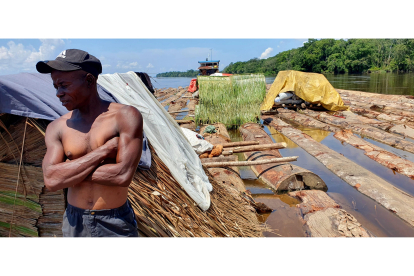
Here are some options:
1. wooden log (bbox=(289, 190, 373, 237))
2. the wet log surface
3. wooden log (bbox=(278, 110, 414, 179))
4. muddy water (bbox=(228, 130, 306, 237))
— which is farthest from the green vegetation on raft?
wooden log (bbox=(278, 110, 414, 179))

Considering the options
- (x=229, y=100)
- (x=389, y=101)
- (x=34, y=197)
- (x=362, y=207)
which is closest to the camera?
(x=34, y=197)

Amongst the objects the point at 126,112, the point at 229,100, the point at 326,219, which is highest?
the point at 126,112

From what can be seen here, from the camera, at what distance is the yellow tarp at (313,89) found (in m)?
16.8

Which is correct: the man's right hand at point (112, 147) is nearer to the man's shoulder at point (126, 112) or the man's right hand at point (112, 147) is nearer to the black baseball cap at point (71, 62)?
the man's shoulder at point (126, 112)

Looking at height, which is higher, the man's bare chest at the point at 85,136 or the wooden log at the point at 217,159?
the man's bare chest at the point at 85,136

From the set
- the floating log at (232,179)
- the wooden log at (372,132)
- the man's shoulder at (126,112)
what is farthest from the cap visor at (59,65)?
the wooden log at (372,132)

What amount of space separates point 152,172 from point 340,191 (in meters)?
4.91

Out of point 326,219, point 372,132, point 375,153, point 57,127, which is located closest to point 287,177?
point 326,219

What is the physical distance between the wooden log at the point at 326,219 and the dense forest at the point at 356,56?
58800 mm

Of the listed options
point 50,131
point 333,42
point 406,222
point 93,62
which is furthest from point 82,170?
point 333,42

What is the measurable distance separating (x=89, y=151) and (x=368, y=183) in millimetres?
6347

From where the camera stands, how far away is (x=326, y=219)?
4.81 meters

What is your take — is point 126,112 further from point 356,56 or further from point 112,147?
point 356,56

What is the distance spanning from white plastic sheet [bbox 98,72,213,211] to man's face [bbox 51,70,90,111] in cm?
180
